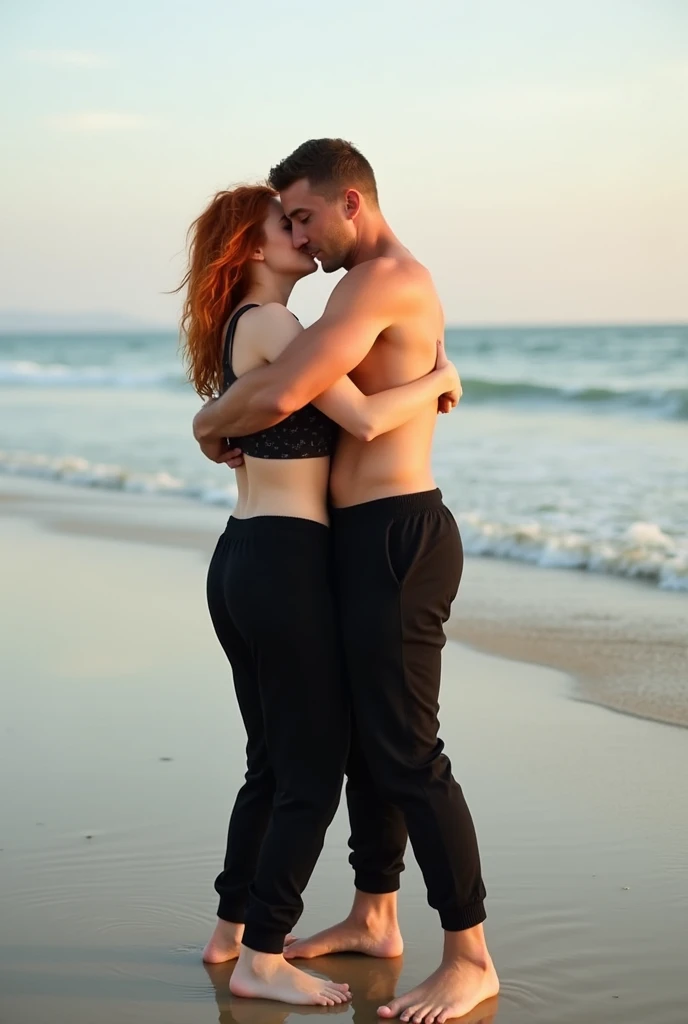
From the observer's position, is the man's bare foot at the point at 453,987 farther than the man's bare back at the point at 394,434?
No

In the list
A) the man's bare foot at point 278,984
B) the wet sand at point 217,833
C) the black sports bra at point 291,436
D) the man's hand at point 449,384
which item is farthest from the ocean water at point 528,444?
the man's bare foot at point 278,984

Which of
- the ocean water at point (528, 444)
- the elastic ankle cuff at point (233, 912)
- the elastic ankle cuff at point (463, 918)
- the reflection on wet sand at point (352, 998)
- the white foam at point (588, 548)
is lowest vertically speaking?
the ocean water at point (528, 444)

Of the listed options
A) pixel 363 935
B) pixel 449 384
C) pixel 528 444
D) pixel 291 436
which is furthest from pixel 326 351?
pixel 528 444

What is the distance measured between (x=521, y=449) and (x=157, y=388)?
1782cm

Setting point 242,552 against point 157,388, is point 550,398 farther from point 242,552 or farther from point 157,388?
point 242,552

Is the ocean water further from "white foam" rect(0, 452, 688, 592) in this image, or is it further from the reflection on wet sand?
the reflection on wet sand

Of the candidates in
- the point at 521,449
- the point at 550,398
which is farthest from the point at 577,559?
the point at 550,398

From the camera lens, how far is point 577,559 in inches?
314

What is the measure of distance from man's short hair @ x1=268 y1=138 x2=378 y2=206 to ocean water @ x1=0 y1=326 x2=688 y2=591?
15.5 ft

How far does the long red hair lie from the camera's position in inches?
121

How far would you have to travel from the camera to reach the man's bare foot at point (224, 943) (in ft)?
10.3

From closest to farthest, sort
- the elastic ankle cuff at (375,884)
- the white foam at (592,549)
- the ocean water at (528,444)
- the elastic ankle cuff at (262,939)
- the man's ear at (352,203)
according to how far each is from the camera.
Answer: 1. the elastic ankle cuff at (262,939)
2. the man's ear at (352,203)
3. the elastic ankle cuff at (375,884)
4. the white foam at (592,549)
5. the ocean water at (528,444)

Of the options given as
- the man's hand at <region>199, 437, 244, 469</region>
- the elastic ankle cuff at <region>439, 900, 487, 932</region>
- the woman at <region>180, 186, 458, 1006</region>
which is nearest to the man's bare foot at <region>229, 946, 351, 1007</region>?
the woman at <region>180, 186, 458, 1006</region>

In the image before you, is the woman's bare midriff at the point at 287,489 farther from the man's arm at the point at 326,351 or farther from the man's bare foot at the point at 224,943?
the man's bare foot at the point at 224,943
